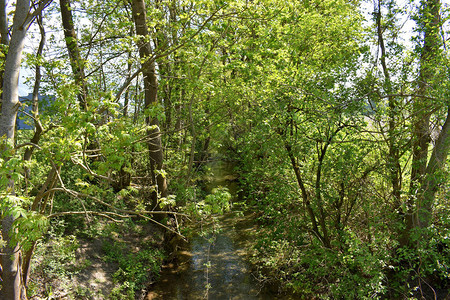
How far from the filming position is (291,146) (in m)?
7.26

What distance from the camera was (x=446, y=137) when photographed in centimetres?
602

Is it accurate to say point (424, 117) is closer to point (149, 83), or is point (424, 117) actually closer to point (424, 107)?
point (424, 107)

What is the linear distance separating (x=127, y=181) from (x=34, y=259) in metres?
5.00

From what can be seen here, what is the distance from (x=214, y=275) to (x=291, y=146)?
14.9ft

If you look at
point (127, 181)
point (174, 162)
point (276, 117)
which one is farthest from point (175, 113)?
point (276, 117)

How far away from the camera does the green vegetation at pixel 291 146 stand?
4969mm

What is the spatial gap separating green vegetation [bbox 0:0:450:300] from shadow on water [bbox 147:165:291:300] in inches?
19.2

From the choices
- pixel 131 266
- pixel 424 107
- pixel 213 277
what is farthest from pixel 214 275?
pixel 424 107

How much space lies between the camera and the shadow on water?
8.43 m

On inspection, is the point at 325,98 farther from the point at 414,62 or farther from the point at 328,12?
the point at 328,12

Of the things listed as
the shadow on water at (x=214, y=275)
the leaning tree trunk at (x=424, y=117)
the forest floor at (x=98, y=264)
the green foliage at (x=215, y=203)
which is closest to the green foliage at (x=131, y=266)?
the forest floor at (x=98, y=264)

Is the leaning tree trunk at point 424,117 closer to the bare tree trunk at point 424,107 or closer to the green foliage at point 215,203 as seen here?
the bare tree trunk at point 424,107

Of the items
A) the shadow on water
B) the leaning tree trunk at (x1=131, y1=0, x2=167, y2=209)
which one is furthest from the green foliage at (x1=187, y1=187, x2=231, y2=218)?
the leaning tree trunk at (x1=131, y1=0, x2=167, y2=209)

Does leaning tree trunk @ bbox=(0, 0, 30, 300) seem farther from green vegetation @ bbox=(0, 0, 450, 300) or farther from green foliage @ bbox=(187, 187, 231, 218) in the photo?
green foliage @ bbox=(187, 187, 231, 218)
